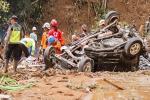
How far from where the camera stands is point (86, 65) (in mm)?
14305

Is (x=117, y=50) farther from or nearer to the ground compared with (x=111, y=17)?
nearer to the ground

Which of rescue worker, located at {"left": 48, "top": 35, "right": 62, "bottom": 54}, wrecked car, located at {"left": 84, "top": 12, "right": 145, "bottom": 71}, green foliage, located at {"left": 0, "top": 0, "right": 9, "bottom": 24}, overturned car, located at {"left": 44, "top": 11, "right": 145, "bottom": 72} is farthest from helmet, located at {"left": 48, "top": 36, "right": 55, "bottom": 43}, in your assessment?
green foliage, located at {"left": 0, "top": 0, "right": 9, "bottom": 24}

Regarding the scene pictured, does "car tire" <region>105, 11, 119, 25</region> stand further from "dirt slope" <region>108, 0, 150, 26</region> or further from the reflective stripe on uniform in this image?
"dirt slope" <region>108, 0, 150, 26</region>

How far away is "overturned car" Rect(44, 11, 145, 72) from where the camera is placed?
14414 millimetres

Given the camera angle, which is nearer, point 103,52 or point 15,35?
point 15,35

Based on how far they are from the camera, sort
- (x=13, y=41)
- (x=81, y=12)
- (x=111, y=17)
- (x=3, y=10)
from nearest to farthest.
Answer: (x=13, y=41) → (x=111, y=17) → (x=3, y=10) → (x=81, y=12)

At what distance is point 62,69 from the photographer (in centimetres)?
1505

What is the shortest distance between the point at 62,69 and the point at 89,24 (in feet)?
43.9

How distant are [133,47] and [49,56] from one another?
2.57m

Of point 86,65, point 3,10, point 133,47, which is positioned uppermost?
point 3,10

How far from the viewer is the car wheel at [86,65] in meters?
14.1

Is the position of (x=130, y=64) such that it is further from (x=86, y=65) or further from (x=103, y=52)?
(x=86, y=65)

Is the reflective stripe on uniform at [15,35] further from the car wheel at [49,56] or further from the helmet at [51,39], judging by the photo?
the helmet at [51,39]

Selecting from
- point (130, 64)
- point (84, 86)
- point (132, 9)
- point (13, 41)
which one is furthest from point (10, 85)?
point (132, 9)
